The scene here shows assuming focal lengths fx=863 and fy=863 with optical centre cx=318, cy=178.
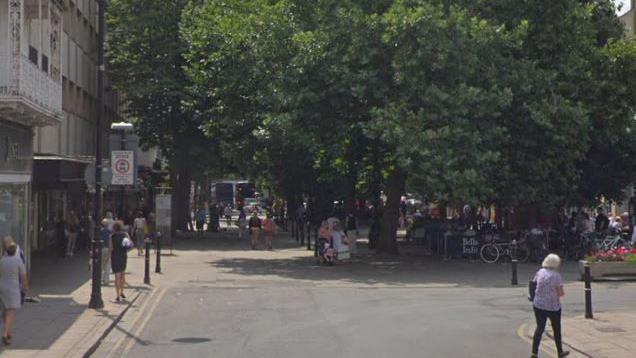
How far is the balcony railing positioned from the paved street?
515 centimetres

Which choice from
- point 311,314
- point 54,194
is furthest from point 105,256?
point 54,194

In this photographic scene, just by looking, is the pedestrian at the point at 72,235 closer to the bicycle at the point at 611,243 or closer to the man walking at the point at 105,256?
the man walking at the point at 105,256

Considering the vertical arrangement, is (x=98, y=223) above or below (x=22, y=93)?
below

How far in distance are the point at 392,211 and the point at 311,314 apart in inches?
590

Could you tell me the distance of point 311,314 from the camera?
16766 millimetres

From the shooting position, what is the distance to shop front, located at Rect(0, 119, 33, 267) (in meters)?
20.2

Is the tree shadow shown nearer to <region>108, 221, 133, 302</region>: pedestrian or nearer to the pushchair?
the pushchair

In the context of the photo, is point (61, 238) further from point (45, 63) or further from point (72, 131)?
point (72, 131)

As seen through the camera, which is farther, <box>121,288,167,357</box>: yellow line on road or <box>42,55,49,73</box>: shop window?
<box>42,55,49,73</box>: shop window

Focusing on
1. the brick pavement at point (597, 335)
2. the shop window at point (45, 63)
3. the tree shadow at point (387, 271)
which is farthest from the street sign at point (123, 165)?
the brick pavement at point (597, 335)

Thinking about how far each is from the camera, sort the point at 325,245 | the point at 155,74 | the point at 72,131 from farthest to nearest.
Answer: the point at 155,74, the point at 72,131, the point at 325,245

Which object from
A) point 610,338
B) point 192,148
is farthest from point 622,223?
point 610,338

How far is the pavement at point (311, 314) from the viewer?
13.0 metres

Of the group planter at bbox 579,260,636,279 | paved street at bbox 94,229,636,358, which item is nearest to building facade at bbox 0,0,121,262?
paved street at bbox 94,229,636,358
